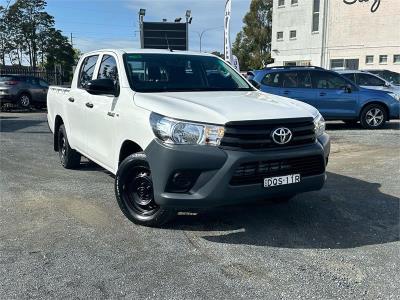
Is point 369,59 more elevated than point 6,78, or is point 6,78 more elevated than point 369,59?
point 369,59

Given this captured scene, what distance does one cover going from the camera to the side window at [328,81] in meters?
13.2

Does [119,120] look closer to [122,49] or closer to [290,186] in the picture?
[122,49]

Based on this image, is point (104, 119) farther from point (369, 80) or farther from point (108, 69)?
point (369, 80)

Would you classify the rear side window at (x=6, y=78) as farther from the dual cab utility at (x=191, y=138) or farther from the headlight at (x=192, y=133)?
the headlight at (x=192, y=133)

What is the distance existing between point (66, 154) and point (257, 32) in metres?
55.6

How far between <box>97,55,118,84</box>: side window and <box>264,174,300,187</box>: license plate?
7.23 feet

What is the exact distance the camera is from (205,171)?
4133 mm

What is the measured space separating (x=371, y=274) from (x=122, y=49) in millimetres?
3892

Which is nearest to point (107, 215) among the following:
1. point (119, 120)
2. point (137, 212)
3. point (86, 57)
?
point (137, 212)

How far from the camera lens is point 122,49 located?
233 inches

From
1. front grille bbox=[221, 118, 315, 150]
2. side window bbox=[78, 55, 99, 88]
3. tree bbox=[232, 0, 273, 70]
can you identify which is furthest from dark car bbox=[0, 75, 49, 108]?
tree bbox=[232, 0, 273, 70]

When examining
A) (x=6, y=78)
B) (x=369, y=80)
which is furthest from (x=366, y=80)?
(x=6, y=78)

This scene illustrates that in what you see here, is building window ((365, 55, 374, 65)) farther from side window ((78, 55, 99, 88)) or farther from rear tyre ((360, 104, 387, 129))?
side window ((78, 55, 99, 88))

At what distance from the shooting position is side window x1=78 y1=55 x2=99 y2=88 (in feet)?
21.3
